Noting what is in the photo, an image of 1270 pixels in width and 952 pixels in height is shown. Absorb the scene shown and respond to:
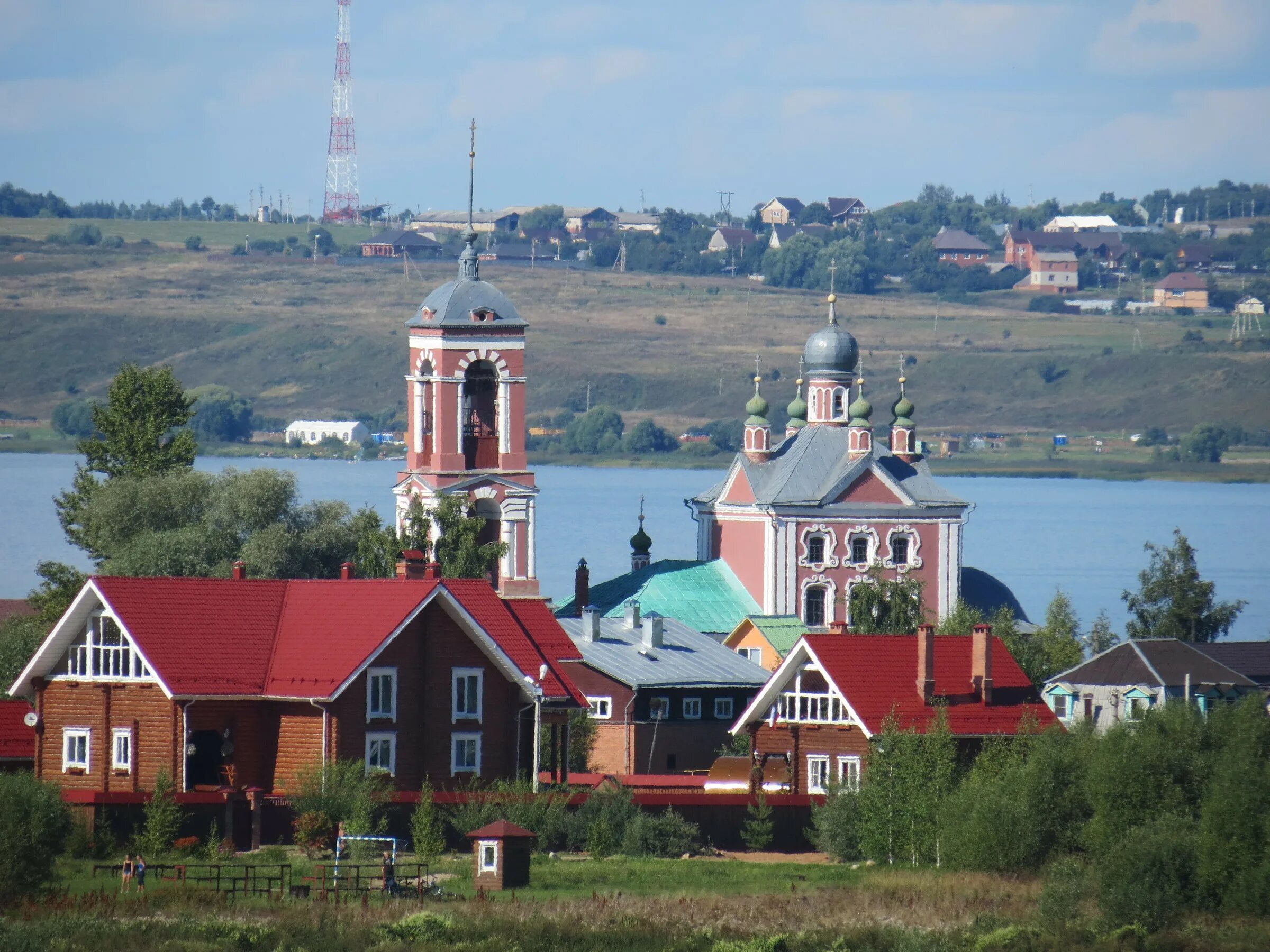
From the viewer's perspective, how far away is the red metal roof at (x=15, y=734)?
5159 centimetres

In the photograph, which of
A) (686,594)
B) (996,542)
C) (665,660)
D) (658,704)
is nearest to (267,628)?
(658,704)

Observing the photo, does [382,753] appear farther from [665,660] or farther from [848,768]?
[665,660]

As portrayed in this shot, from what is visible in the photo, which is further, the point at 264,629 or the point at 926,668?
the point at 926,668

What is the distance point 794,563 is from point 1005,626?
740cm

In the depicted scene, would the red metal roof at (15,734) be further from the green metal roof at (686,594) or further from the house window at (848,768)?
the green metal roof at (686,594)

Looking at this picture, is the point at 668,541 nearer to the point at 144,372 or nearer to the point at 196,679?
the point at 144,372

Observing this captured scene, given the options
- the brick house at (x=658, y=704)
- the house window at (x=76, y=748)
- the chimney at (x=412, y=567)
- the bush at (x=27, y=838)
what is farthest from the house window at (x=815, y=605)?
the bush at (x=27, y=838)

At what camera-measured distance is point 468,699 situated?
51781mm

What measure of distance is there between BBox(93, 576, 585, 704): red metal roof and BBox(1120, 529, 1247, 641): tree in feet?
106

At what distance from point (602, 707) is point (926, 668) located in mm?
10126

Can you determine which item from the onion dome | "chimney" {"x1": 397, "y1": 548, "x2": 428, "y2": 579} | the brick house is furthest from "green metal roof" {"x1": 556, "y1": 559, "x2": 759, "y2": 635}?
"chimney" {"x1": 397, "y1": 548, "x2": 428, "y2": 579}

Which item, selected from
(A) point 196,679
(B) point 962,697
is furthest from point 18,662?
(B) point 962,697

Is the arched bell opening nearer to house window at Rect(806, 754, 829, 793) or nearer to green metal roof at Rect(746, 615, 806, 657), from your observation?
green metal roof at Rect(746, 615, 806, 657)

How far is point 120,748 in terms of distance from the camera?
5003 centimetres
